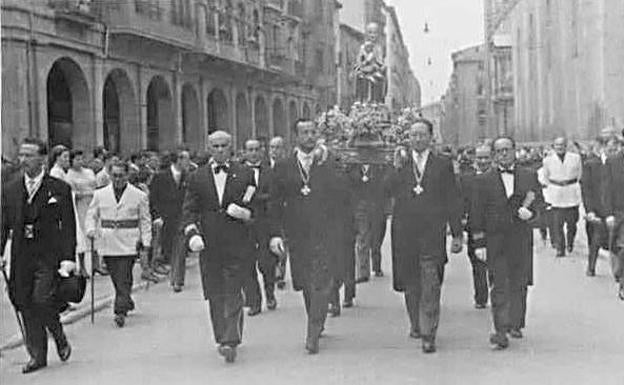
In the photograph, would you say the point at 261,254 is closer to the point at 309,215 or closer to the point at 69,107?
the point at 309,215

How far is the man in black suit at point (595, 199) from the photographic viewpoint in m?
13.3

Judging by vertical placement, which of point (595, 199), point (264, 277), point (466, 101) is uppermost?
point (466, 101)

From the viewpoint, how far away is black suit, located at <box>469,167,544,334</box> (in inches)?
382

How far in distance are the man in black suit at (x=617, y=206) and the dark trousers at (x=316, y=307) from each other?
4.15 meters

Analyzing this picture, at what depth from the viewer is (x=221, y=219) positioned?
31.2 feet

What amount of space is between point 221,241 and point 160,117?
87.4 feet

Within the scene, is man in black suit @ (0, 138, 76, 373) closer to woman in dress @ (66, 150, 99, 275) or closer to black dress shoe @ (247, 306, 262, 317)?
black dress shoe @ (247, 306, 262, 317)

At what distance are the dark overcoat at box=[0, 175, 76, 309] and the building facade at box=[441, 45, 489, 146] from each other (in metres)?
91.9

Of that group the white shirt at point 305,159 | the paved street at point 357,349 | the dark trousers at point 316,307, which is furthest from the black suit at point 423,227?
the white shirt at point 305,159

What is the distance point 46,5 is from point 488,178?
17.2 metres

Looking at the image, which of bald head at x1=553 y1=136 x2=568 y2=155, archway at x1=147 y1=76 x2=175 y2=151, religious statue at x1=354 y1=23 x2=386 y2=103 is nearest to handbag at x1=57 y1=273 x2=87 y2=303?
bald head at x1=553 y1=136 x2=568 y2=155

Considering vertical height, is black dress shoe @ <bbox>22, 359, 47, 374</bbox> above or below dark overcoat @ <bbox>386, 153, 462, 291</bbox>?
below

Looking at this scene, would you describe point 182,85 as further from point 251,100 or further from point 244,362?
point 244,362

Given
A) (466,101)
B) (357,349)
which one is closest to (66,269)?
(357,349)
